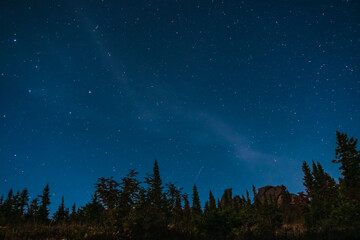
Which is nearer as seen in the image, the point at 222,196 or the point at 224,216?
the point at 224,216

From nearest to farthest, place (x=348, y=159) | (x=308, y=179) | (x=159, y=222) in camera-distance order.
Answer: (x=159, y=222) → (x=348, y=159) → (x=308, y=179)

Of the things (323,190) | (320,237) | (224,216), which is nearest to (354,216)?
(224,216)

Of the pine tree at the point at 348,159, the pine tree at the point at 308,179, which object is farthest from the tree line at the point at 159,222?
the pine tree at the point at 308,179

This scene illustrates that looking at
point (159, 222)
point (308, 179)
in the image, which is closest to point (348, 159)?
point (308, 179)

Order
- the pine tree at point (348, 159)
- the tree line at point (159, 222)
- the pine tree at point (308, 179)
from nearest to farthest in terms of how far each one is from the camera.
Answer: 1. the tree line at point (159, 222)
2. the pine tree at point (348, 159)
3. the pine tree at point (308, 179)

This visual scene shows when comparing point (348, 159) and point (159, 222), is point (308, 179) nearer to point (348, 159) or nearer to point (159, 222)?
point (348, 159)

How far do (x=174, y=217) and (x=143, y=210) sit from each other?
7631 millimetres

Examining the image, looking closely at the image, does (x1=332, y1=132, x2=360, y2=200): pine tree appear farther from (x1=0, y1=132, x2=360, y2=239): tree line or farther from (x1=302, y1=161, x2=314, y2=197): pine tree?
(x1=302, y1=161, x2=314, y2=197): pine tree

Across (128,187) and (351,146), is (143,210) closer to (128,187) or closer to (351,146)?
(128,187)

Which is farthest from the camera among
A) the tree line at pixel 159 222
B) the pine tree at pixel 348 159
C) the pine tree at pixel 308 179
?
the pine tree at pixel 308 179

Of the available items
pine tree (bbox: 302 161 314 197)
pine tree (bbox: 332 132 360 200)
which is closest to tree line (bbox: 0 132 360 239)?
pine tree (bbox: 332 132 360 200)

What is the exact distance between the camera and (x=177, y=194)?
1508 centimetres

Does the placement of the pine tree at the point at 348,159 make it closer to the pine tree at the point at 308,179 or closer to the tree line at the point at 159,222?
the tree line at the point at 159,222

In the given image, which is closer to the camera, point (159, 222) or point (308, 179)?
point (159, 222)
